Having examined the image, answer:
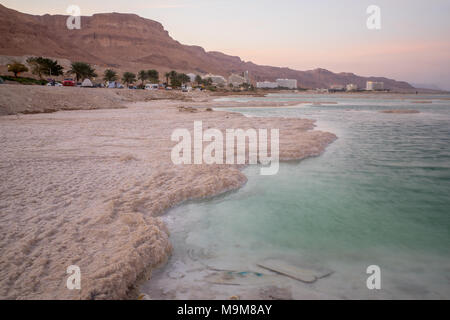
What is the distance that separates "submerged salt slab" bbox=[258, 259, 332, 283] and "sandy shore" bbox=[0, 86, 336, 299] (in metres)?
1.61

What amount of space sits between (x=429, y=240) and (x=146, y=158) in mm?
7587

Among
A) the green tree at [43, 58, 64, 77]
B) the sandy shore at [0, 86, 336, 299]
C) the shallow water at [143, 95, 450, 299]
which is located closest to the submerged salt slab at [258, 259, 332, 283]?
the shallow water at [143, 95, 450, 299]

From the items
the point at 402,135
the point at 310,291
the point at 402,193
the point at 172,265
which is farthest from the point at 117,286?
the point at 402,135

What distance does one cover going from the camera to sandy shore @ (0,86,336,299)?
131 inches

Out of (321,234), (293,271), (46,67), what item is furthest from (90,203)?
(46,67)

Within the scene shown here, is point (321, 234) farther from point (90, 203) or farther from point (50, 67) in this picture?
point (50, 67)

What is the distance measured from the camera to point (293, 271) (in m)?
3.93

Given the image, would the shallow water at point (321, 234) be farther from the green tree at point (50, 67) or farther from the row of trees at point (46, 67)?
the green tree at point (50, 67)

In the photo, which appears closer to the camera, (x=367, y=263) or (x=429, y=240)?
(x=367, y=263)

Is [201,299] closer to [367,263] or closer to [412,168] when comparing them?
[367,263]

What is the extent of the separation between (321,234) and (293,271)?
154 cm
